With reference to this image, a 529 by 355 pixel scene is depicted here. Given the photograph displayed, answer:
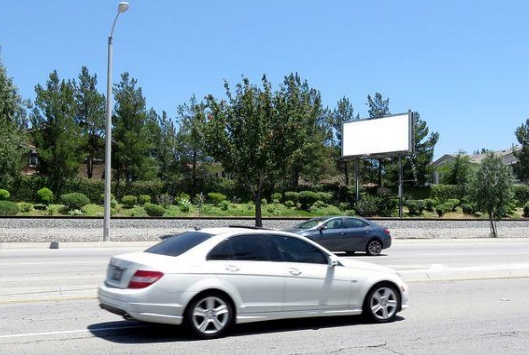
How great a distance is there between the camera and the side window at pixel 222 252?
760 centimetres

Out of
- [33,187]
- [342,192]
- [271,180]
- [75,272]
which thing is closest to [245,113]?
[271,180]

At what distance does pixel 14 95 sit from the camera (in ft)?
140

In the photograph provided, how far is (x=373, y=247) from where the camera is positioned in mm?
20672

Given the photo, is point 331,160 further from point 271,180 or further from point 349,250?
point 349,250

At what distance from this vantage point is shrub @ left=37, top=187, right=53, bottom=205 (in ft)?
148

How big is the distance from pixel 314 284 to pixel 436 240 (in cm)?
2418

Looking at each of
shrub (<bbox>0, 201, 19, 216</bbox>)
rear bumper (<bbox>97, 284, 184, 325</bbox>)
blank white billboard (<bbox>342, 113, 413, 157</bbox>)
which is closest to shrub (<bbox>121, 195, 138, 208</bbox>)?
shrub (<bbox>0, 201, 19, 216</bbox>)

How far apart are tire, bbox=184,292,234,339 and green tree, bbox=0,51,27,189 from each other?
116ft

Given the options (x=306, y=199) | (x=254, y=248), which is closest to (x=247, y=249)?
(x=254, y=248)

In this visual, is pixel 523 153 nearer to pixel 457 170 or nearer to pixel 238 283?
pixel 457 170

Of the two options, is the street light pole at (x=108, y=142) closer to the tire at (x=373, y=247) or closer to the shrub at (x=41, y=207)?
the tire at (x=373, y=247)

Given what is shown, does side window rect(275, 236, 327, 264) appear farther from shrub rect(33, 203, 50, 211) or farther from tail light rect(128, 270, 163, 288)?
shrub rect(33, 203, 50, 211)

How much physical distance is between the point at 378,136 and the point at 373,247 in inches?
1345

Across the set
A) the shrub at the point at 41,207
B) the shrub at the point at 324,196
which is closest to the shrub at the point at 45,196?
the shrub at the point at 41,207
